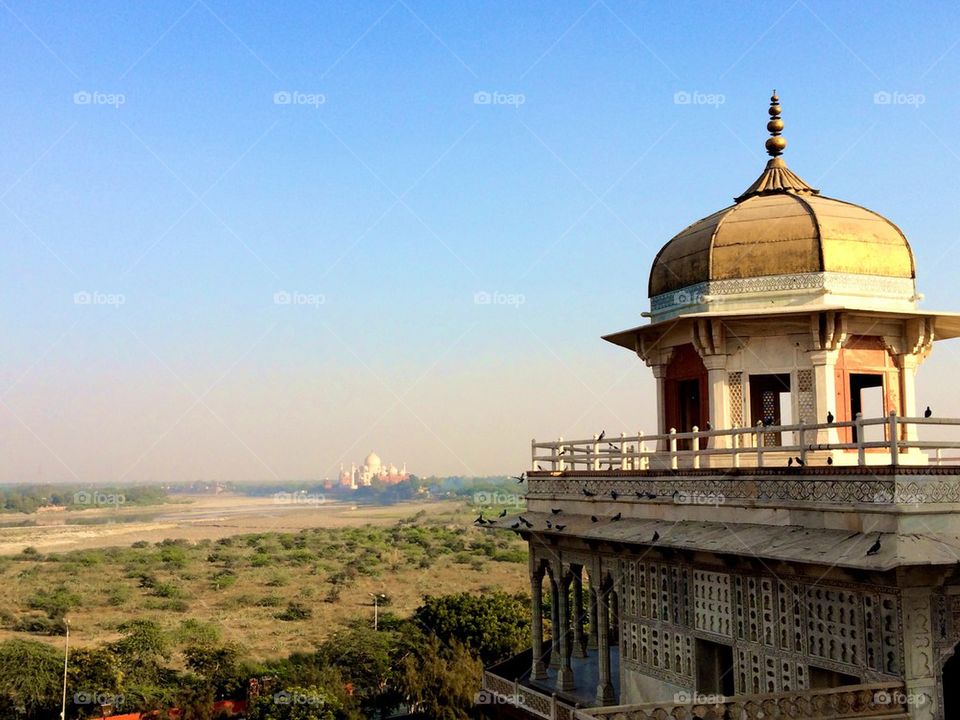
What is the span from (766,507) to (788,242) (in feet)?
20.3

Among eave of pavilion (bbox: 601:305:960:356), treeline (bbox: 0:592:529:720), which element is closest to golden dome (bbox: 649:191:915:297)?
eave of pavilion (bbox: 601:305:960:356)

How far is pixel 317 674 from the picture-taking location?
35281 millimetres

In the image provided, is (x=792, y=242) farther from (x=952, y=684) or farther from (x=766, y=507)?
(x=952, y=684)

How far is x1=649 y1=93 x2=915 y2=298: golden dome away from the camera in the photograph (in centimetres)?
1625

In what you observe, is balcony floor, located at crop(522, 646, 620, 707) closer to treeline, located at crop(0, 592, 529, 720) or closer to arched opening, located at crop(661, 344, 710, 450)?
arched opening, located at crop(661, 344, 710, 450)

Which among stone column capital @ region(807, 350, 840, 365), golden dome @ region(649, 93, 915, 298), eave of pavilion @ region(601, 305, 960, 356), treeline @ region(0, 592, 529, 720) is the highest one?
golden dome @ region(649, 93, 915, 298)

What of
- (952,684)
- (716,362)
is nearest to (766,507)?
(952,684)

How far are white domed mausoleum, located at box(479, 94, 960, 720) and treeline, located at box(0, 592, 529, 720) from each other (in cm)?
1423

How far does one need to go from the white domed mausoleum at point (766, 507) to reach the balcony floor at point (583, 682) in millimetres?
79

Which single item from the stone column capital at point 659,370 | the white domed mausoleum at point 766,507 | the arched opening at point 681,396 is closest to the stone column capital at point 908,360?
the white domed mausoleum at point 766,507

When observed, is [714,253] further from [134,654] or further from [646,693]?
[134,654]

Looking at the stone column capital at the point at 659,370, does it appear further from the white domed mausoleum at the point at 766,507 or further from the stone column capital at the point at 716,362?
the stone column capital at the point at 716,362

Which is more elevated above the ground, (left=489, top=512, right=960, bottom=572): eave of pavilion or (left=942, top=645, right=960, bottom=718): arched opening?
(left=489, top=512, right=960, bottom=572): eave of pavilion

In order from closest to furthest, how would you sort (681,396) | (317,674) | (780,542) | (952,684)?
1. (780,542)
2. (952,684)
3. (681,396)
4. (317,674)
